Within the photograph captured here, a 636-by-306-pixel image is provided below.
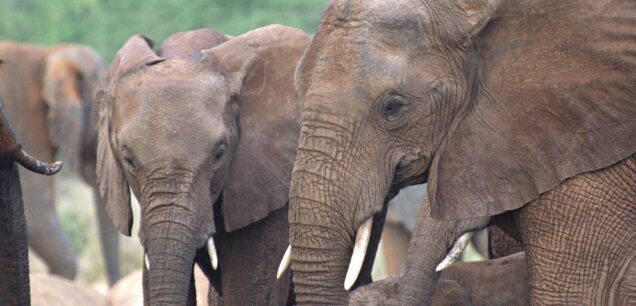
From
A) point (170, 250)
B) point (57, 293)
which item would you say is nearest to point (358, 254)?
point (170, 250)

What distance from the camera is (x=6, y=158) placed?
471cm

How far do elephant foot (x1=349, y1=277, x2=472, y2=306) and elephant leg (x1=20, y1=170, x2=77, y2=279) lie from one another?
20.3 ft

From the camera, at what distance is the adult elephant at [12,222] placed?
4.70 metres

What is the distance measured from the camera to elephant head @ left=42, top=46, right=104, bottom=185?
11.2 m

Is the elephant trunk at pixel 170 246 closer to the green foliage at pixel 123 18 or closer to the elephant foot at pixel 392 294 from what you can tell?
the elephant foot at pixel 392 294

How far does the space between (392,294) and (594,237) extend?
3.41ft

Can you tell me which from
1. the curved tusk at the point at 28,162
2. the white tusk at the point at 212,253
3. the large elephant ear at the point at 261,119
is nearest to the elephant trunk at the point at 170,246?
the white tusk at the point at 212,253

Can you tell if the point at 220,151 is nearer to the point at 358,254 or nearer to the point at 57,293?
the point at 358,254

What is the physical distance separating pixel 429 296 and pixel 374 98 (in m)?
1.03

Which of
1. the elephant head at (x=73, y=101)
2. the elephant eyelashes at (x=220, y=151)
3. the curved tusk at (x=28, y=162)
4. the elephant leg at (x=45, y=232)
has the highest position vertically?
the elephant head at (x=73, y=101)

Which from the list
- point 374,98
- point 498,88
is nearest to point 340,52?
point 374,98

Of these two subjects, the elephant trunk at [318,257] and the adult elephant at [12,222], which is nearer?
the elephant trunk at [318,257]

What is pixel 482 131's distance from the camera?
4.36 m

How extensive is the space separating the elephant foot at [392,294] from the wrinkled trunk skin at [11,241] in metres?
1.08
